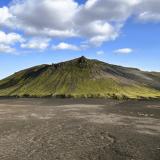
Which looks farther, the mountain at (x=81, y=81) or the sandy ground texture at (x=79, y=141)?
the mountain at (x=81, y=81)

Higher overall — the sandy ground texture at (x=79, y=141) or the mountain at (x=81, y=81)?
the mountain at (x=81, y=81)

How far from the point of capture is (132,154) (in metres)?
27.7

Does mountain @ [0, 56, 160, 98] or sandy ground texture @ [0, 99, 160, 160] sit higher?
mountain @ [0, 56, 160, 98]

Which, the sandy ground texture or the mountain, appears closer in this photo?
the sandy ground texture

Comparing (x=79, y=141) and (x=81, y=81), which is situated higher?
(x=81, y=81)

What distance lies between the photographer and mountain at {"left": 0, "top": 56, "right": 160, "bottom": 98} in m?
139

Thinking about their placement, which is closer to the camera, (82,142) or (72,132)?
(82,142)

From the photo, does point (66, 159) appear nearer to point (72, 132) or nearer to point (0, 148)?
point (0, 148)

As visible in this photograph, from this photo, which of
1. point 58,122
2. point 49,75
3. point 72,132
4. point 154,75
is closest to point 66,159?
point 72,132

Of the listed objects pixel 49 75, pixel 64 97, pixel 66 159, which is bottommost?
pixel 66 159

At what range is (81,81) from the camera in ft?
506

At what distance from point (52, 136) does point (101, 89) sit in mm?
107788

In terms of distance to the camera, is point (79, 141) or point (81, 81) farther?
point (81, 81)

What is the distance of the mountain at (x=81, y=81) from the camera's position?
13900 centimetres
